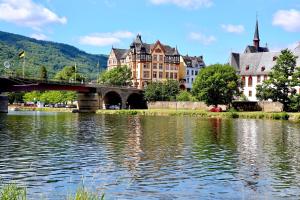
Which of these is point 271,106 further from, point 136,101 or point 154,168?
point 154,168

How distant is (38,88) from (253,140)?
268 ft

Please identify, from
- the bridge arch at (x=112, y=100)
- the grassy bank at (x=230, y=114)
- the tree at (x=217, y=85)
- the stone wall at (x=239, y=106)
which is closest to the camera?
the grassy bank at (x=230, y=114)

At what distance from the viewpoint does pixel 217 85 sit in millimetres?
125562

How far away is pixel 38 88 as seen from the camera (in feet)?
420

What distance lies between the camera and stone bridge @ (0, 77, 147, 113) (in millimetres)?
124438

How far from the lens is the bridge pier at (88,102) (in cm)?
16100

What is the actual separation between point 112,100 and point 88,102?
66.3 ft

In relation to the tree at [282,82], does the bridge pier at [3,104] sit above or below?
below

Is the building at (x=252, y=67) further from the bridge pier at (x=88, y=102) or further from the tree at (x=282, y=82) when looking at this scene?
the bridge pier at (x=88, y=102)

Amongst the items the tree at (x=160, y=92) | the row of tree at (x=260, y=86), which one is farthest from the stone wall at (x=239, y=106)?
the tree at (x=160, y=92)


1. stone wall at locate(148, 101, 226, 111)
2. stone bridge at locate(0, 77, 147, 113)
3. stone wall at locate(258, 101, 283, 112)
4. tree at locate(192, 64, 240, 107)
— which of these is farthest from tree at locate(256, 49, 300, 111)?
stone bridge at locate(0, 77, 147, 113)

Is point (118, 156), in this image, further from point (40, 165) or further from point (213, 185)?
point (213, 185)

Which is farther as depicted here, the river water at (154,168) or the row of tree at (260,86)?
the row of tree at (260,86)

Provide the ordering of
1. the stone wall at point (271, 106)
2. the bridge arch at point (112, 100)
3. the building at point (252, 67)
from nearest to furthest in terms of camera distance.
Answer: the stone wall at point (271, 106) < the building at point (252, 67) < the bridge arch at point (112, 100)
